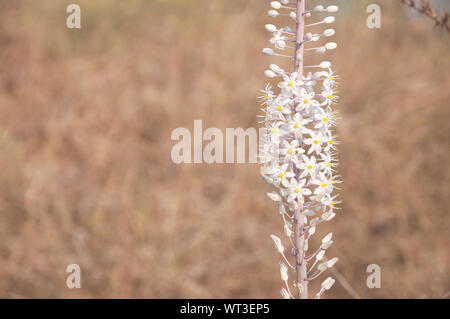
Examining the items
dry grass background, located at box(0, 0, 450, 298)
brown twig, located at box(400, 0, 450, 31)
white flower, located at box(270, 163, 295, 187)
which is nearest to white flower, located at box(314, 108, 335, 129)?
white flower, located at box(270, 163, 295, 187)

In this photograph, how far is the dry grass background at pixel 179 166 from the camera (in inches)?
182

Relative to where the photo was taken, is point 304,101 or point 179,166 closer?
point 304,101

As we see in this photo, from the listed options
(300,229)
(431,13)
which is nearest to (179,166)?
(431,13)

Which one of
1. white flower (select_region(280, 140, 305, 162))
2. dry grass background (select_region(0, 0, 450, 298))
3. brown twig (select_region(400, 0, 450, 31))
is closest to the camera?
white flower (select_region(280, 140, 305, 162))

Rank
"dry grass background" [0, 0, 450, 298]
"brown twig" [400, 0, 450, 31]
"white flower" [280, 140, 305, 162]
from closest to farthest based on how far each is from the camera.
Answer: "white flower" [280, 140, 305, 162] < "brown twig" [400, 0, 450, 31] < "dry grass background" [0, 0, 450, 298]

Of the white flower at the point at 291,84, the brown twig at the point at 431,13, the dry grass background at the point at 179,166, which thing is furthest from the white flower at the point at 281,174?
the dry grass background at the point at 179,166

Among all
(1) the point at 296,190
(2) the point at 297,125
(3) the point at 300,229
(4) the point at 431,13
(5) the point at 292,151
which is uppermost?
(4) the point at 431,13

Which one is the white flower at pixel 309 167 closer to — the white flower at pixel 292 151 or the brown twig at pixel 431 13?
the white flower at pixel 292 151

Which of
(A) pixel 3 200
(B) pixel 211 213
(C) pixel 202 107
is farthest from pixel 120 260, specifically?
(C) pixel 202 107

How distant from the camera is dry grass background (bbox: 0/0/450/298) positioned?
462 centimetres

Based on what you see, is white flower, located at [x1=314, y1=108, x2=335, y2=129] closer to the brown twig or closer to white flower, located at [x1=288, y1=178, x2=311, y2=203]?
white flower, located at [x1=288, y1=178, x2=311, y2=203]

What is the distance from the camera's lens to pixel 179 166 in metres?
5.88

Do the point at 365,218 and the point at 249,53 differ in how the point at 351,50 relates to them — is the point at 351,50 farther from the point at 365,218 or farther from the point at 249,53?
the point at 365,218

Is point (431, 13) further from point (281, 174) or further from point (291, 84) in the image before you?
point (281, 174)
